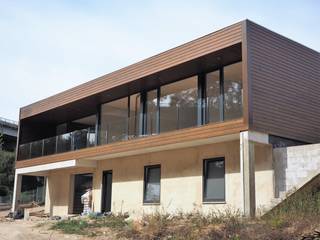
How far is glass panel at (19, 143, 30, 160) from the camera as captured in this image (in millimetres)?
27281

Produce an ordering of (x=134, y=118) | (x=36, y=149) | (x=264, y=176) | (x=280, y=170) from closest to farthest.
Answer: (x=280, y=170)
(x=264, y=176)
(x=134, y=118)
(x=36, y=149)

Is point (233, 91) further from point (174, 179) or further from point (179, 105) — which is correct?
point (174, 179)

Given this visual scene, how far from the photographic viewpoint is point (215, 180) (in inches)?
678

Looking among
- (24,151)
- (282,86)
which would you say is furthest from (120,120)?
(24,151)

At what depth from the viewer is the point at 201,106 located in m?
17.6

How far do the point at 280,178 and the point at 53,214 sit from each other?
15302mm

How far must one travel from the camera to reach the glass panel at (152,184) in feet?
64.2

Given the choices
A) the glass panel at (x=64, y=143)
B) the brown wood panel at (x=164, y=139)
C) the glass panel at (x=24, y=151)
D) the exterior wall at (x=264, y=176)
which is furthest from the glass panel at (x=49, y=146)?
the exterior wall at (x=264, y=176)

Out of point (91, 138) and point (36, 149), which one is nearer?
point (91, 138)

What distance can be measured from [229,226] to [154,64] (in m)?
8.19

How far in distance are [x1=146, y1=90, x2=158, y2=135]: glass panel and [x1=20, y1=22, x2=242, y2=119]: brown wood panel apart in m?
1.41

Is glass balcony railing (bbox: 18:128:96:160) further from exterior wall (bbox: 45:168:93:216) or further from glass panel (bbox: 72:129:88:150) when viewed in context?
exterior wall (bbox: 45:168:93:216)

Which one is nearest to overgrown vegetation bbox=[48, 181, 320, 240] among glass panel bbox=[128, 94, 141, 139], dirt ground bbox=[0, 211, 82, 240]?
dirt ground bbox=[0, 211, 82, 240]

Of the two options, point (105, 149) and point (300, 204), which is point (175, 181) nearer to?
point (105, 149)
